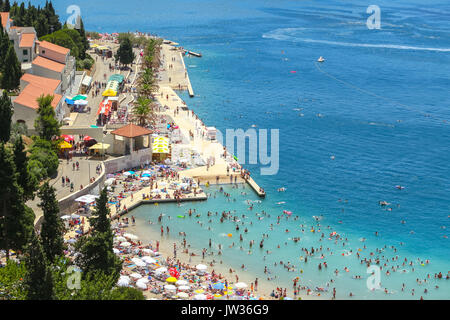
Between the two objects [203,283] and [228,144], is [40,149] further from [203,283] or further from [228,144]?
[228,144]

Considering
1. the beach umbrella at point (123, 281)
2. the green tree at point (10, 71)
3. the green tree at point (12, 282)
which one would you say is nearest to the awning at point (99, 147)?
the green tree at point (10, 71)

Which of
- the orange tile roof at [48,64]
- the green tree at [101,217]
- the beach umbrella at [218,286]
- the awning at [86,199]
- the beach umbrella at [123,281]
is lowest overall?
the beach umbrella at [218,286]

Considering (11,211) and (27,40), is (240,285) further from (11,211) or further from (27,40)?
(27,40)

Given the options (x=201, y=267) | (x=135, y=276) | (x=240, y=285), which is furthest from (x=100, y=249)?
(x=240, y=285)

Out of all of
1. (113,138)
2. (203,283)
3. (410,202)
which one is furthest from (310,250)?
(113,138)

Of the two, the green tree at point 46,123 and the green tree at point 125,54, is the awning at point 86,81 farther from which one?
the green tree at point 46,123

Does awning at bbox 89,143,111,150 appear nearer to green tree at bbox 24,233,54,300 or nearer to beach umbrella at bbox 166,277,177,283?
beach umbrella at bbox 166,277,177,283
